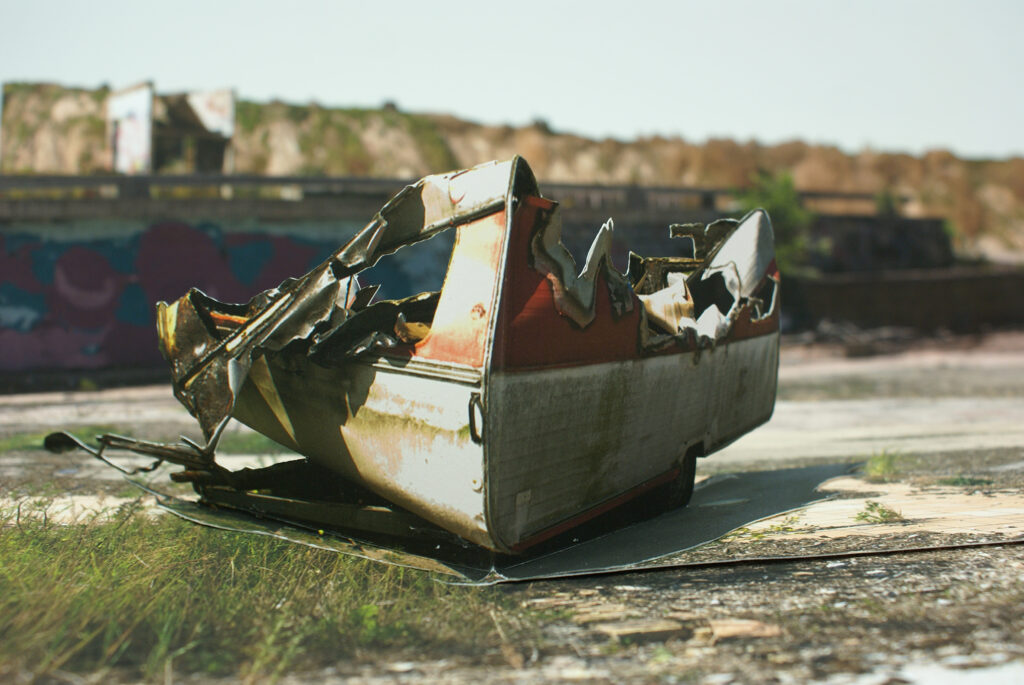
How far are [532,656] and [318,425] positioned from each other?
Result: 80.5 inches

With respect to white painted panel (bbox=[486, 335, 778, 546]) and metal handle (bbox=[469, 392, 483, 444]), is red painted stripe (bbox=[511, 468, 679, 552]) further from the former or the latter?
metal handle (bbox=[469, 392, 483, 444])

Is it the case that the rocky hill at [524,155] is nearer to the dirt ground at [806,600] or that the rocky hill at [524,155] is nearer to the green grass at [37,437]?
the green grass at [37,437]

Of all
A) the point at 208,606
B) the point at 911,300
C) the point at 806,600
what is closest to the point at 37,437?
the point at 208,606

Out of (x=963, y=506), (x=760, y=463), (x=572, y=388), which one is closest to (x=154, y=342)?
(x=760, y=463)

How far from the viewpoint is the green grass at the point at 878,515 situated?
506 cm

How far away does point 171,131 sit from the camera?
712 inches

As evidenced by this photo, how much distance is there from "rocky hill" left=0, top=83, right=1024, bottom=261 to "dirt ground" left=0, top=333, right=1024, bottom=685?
19.9 metres

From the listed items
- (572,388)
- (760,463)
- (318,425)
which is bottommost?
(760,463)

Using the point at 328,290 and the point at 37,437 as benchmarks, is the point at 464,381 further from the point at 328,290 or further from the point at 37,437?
the point at 37,437

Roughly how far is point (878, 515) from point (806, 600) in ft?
5.69

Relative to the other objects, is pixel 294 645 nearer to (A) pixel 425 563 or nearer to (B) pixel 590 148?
(A) pixel 425 563

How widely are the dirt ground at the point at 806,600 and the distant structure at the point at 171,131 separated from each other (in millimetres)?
11847

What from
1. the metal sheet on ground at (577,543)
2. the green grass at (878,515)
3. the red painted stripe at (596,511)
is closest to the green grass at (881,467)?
the metal sheet on ground at (577,543)

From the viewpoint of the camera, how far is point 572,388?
162 inches
